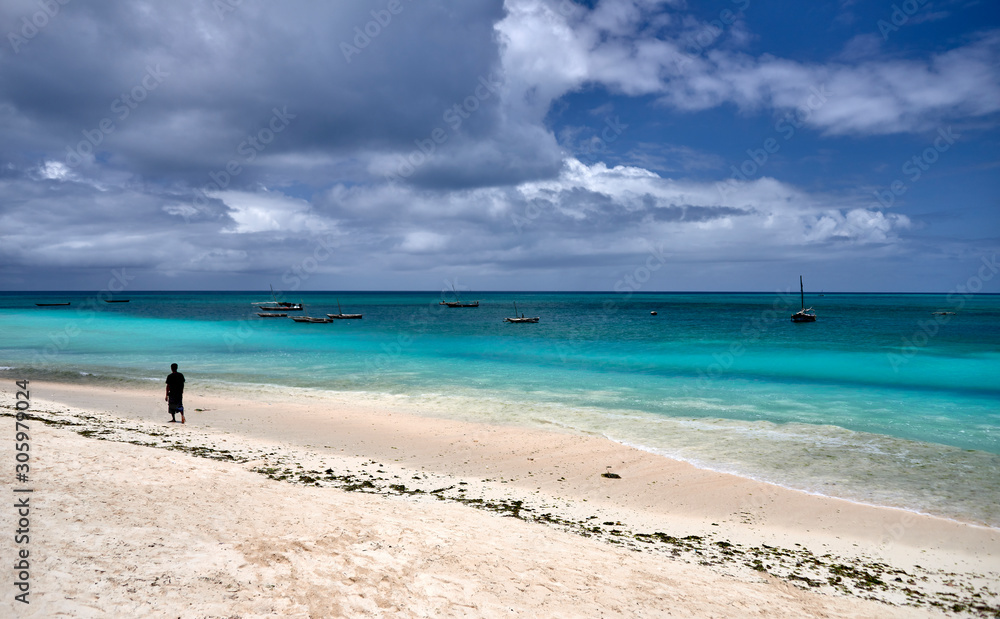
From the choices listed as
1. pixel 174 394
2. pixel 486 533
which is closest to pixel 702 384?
pixel 486 533

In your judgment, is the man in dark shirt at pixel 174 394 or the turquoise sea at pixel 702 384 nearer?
the turquoise sea at pixel 702 384

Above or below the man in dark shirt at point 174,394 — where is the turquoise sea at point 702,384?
below

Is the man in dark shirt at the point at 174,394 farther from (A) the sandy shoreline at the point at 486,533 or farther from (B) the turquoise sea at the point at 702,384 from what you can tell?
(B) the turquoise sea at the point at 702,384

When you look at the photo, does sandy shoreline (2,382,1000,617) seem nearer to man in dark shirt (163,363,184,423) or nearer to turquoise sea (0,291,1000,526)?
man in dark shirt (163,363,184,423)

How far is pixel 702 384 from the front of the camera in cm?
2525

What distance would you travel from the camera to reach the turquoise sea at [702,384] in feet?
43.1

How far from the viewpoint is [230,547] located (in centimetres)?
643

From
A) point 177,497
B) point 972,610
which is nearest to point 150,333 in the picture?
point 177,497

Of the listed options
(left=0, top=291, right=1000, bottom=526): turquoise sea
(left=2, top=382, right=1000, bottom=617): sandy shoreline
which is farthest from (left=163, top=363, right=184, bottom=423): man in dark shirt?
(left=0, top=291, right=1000, bottom=526): turquoise sea

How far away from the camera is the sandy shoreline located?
586 cm

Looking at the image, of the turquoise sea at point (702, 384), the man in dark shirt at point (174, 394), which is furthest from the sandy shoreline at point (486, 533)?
the turquoise sea at point (702, 384)

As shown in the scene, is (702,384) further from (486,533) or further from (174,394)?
(174,394)

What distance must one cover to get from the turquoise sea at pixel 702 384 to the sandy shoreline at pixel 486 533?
2.33 m

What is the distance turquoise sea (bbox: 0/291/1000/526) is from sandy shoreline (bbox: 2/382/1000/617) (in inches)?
91.9
